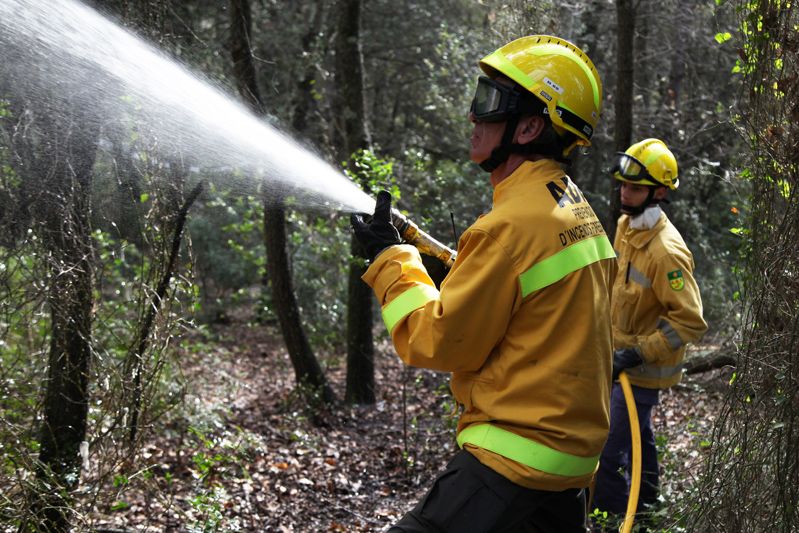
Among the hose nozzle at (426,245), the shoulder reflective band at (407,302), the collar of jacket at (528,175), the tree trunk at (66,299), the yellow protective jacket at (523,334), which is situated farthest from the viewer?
the tree trunk at (66,299)

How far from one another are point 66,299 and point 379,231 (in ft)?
7.67

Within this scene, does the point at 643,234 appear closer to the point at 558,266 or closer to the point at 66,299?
the point at 558,266

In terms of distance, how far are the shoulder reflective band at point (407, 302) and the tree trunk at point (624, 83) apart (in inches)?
193

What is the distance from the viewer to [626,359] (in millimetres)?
5020

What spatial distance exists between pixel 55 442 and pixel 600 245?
353 centimetres

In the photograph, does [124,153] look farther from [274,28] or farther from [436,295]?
[274,28]

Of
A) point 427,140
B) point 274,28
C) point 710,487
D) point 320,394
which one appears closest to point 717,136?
point 427,140

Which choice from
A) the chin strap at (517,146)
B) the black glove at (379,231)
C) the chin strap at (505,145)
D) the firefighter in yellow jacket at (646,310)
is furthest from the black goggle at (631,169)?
the black glove at (379,231)

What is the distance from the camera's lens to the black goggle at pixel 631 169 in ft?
17.4

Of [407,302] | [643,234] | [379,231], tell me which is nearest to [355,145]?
[643,234]

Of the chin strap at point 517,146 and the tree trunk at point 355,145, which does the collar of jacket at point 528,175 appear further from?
the tree trunk at point 355,145

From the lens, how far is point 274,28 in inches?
568

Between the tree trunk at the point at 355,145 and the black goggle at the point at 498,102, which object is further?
the tree trunk at the point at 355,145

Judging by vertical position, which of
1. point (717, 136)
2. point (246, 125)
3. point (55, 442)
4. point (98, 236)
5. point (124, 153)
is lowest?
point (55, 442)
